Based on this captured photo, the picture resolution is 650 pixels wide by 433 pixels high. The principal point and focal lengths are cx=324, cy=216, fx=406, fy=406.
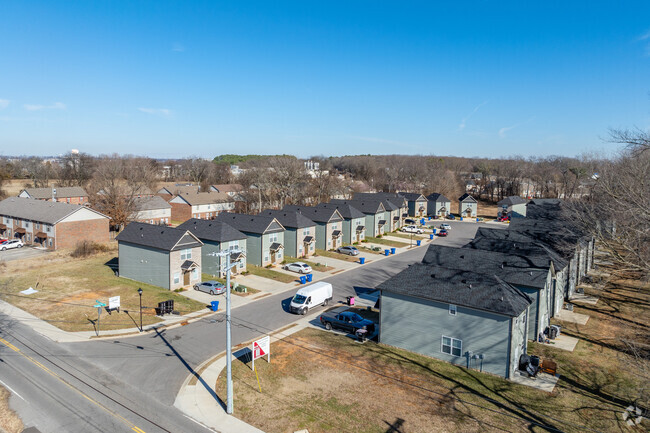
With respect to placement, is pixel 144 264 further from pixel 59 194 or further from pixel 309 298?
pixel 59 194

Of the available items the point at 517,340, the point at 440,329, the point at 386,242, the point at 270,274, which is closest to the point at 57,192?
the point at 270,274

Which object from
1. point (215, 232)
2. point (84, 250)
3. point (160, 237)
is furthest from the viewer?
point (84, 250)

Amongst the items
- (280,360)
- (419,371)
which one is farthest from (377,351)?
(280,360)

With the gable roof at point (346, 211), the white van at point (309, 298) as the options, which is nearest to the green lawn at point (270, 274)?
the white van at point (309, 298)

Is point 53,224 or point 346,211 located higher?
point 346,211

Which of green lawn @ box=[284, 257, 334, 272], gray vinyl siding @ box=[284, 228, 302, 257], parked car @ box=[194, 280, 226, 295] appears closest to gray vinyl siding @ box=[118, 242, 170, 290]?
parked car @ box=[194, 280, 226, 295]

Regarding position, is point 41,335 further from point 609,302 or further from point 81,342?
point 609,302

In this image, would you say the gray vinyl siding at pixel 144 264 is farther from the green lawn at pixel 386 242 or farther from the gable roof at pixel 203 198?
the gable roof at pixel 203 198

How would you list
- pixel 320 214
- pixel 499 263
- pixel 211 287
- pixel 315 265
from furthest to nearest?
pixel 320 214
pixel 315 265
pixel 211 287
pixel 499 263
